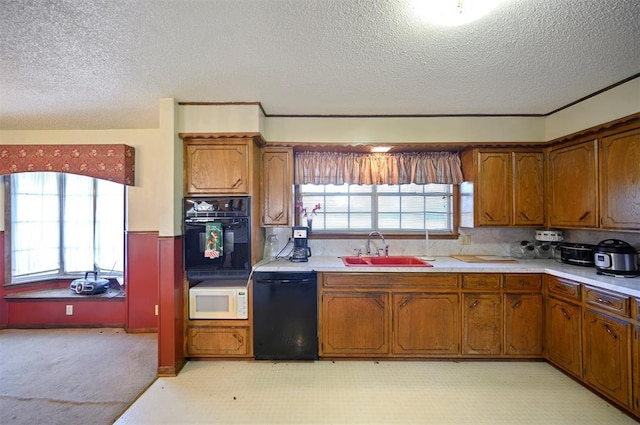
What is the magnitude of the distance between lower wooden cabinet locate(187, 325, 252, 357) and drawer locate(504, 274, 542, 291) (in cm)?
261

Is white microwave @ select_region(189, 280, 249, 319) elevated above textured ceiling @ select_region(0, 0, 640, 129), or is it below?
below

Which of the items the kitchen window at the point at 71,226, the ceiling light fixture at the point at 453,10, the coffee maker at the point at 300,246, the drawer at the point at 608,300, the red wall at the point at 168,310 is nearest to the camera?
the ceiling light fixture at the point at 453,10

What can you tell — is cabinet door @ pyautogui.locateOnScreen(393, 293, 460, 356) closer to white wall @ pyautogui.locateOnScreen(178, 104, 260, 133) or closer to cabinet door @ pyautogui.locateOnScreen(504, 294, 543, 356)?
cabinet door @ pyautogui.locateOnScreen(504, 294, 543, 356)

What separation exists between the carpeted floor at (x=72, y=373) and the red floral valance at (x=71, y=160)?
6.28ft

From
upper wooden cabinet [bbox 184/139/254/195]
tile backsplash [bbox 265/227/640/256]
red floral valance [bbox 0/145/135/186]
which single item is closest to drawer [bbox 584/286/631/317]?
tile backsplash [bbox 265/227/640/256]

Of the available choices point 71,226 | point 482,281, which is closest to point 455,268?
point 482,281

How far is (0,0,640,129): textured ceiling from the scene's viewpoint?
150cm

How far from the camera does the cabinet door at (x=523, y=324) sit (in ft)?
8.77

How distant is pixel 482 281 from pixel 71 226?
207 inches

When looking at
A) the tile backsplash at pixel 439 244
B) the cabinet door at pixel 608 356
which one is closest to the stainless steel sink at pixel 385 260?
the tile backsplash at pixel 439 244

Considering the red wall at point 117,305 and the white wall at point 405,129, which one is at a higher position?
the white wall at point 405,129

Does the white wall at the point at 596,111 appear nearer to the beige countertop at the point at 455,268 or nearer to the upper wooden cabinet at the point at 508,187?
the upper wooden cabinet at the point at 508,187

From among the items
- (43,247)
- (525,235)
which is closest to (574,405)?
(525,235)

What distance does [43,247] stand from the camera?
12.6 ft
